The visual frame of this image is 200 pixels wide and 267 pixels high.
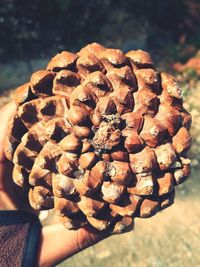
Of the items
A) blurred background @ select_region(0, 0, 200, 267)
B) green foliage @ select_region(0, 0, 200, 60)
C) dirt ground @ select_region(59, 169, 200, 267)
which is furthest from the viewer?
green foliage @ select_region(0, 0, 200, 60)

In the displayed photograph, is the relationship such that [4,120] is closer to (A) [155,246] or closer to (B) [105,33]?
(A) [155,246]

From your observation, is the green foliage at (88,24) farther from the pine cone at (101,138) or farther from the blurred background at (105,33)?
the pine cone at (101,138)

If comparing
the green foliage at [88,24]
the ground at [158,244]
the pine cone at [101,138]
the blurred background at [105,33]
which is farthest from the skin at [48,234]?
the green foliage at [88,24]

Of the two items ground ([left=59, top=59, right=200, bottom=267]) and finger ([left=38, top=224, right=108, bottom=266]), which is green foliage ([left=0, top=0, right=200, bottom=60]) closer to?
ground ([left=59, top=59, right=200, bottom=267])

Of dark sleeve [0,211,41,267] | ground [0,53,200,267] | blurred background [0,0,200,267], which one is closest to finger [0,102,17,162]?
dark sleeve [0,211,41,267]

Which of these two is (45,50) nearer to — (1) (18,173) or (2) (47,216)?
(2) (47,216)
